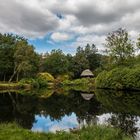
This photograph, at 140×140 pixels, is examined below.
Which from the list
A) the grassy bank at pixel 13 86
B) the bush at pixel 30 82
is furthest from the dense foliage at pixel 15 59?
the grassy bank at pixel 13 86

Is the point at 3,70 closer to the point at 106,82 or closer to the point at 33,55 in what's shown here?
the point at 33,55

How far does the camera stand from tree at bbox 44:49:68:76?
8288 cm

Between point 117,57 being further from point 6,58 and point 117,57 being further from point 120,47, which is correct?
point 6,58

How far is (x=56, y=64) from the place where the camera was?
274 ft

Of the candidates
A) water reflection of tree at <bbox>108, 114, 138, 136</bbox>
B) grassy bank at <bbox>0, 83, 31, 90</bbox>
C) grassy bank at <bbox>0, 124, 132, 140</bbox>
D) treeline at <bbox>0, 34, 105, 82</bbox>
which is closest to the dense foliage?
treeline at <bbox>0, 34, 105, 82</bbox>

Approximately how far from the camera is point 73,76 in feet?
287

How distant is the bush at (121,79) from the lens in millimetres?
45938

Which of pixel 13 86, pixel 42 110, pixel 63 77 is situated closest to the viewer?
pixel 42 110

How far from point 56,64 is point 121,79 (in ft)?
122

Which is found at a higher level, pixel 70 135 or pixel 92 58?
pixel 92 58

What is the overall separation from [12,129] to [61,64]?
7219 centimetres

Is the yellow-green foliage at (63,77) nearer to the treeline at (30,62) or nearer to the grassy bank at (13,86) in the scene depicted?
the treeline at (30,62)

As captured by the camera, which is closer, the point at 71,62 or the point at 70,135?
the point at 70,135

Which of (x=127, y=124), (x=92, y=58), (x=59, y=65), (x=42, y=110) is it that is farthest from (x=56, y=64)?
(x=127, y=124)
